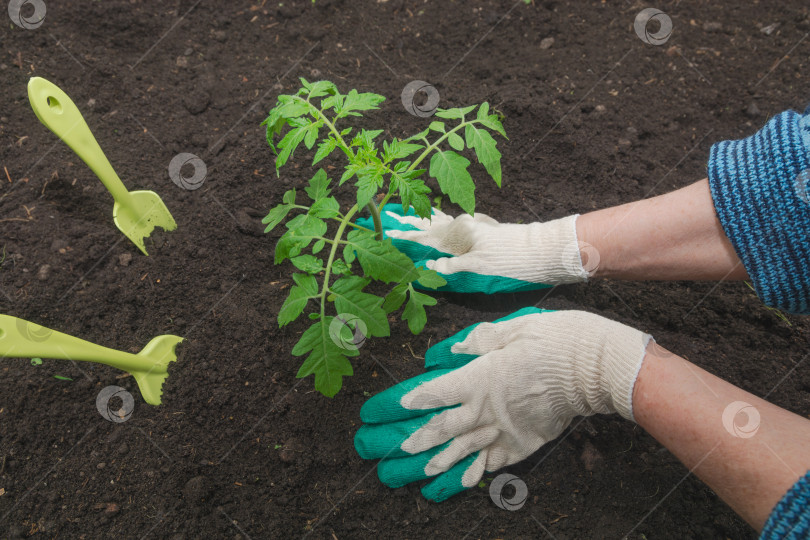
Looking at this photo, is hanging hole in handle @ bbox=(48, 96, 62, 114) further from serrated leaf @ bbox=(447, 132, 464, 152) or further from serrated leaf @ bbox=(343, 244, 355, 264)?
serrated leaf @ bbox=(447, 132, 464, 152)

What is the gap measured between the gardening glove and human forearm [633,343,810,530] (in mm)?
166

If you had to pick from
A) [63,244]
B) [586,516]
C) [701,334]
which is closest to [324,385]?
[586,516]

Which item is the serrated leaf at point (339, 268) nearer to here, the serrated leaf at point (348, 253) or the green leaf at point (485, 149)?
the serrated leaf at point (348, 253)

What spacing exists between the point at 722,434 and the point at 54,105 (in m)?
2.15

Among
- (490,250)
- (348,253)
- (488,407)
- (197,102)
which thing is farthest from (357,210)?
(197,102)

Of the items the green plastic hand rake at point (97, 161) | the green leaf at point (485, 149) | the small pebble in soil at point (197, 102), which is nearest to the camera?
the green leaf at point (485, 149)

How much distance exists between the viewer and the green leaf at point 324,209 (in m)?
1.48

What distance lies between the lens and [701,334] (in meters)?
1.92

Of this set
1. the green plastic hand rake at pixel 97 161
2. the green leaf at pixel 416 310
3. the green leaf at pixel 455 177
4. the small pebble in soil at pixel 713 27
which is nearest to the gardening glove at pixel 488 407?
the green leaf at pixel 416 310

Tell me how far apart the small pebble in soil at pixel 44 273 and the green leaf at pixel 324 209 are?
3.69 feet

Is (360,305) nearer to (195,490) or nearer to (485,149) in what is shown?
(485,149)

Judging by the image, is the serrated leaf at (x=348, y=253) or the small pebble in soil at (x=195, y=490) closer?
the serrated leaf at (x=348, y=253)

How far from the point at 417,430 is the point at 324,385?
424 millimetres

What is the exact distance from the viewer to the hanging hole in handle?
1528 millimetres
